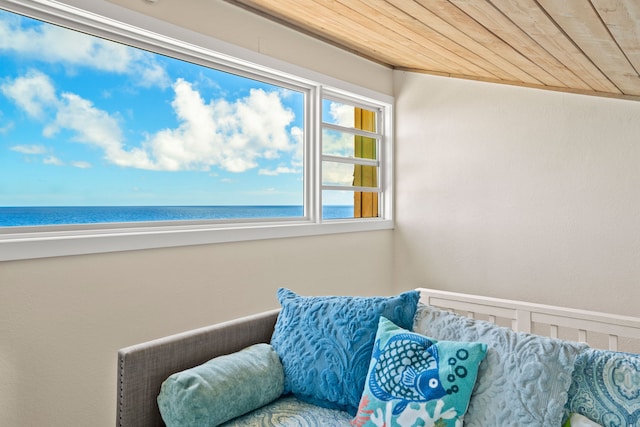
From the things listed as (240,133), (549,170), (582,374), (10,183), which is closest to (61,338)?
(10,183)

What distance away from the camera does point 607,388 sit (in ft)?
4.58

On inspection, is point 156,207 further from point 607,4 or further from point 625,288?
point 625,288

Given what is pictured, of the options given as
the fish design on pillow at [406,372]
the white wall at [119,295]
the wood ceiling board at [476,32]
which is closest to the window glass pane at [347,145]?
the white wall at [119,295]

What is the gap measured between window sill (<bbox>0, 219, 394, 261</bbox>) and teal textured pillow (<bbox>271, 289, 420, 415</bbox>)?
Result: 0.93m

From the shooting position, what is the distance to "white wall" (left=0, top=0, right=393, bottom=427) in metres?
2.00

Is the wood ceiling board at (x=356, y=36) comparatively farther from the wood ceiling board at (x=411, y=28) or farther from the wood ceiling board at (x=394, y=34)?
the wood ceiling board at (x=411, y=28)

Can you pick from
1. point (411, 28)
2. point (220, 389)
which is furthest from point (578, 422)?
point (411, 28)

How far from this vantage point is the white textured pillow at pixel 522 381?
1.38 metres

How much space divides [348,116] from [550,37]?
2059 millimetres

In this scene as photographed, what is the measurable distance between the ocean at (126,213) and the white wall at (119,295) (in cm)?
21

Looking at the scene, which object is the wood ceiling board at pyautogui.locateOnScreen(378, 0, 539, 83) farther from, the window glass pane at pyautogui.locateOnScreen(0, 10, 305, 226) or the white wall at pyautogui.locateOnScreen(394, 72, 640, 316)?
the window glass pane at pyautogui.locateOnScreen(0, 10, 305, 226)

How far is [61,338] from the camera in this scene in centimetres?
210

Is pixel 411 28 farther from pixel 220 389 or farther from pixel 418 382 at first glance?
pixel 220 389

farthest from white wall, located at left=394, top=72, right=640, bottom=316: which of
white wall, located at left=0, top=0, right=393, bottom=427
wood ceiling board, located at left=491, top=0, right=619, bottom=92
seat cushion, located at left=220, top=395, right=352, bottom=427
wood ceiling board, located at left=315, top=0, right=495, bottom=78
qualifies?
seat cushion, located at left=220, top=395, right=352, bottom=427
